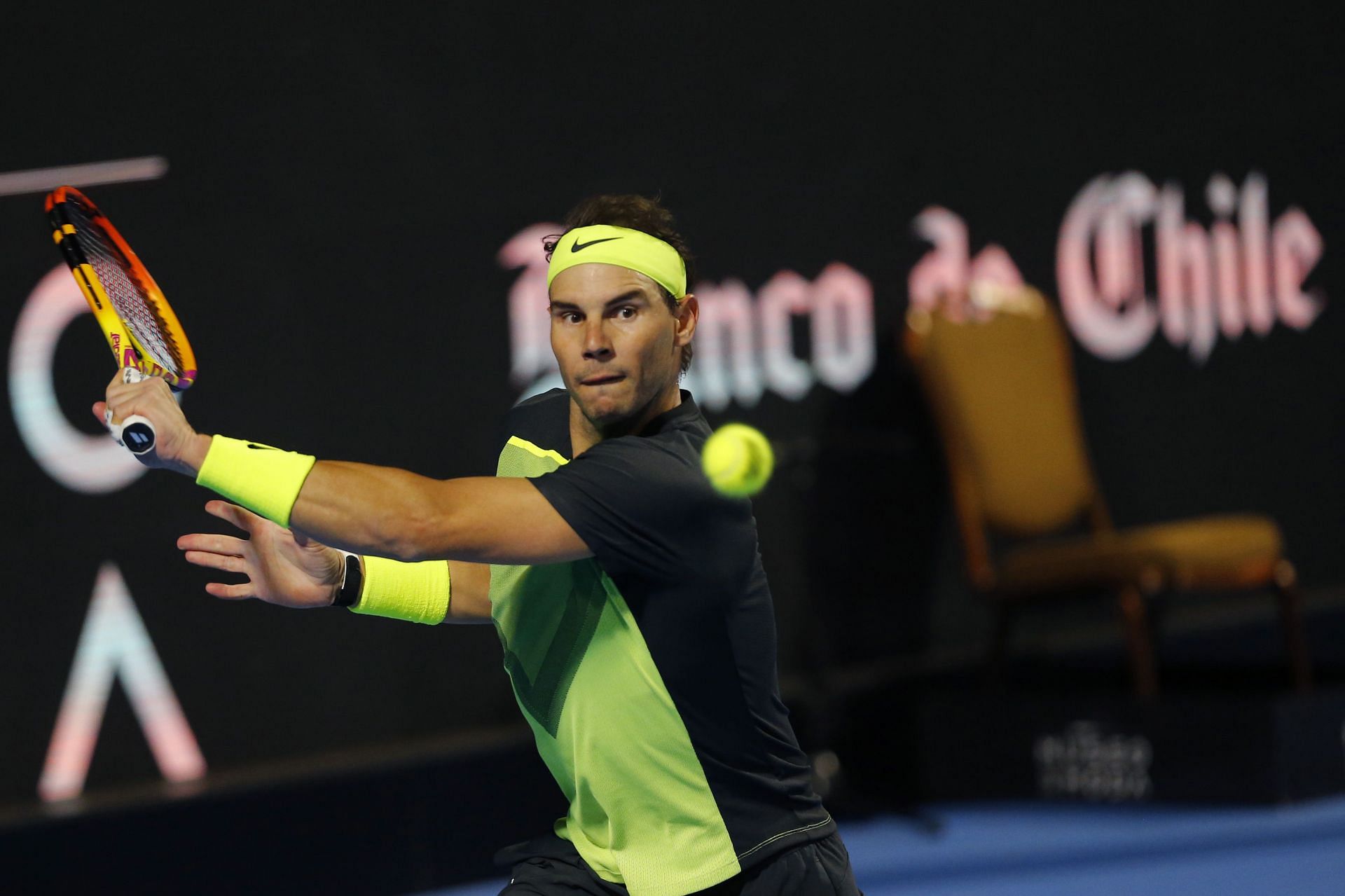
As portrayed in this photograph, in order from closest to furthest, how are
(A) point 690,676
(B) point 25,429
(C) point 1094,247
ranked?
(A) point 690,676
(B) point 25,429
(C) point 1094,247

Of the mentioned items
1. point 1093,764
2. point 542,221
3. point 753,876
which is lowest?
point 1093,764

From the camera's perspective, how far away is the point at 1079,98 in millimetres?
6324

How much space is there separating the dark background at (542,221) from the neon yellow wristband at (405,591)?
1.88 meters

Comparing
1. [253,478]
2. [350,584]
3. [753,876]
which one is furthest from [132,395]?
[753,876]

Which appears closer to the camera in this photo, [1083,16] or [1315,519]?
[1083,16]

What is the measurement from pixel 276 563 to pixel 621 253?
0.70m

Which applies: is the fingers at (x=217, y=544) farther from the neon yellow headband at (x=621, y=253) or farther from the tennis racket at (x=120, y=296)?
the neon yellow headband at (x=621, y=253)

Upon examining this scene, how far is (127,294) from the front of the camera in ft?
8.89

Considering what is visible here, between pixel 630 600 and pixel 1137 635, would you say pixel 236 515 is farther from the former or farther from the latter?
pixel 1137 635

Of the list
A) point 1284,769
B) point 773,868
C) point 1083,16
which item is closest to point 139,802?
point 773,868

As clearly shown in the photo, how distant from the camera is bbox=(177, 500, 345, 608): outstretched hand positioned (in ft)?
8.80

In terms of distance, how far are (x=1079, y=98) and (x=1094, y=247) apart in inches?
20.7

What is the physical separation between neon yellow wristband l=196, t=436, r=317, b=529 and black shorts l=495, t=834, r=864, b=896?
2.38ft

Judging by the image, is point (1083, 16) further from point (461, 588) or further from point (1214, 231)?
point (461, 588)
